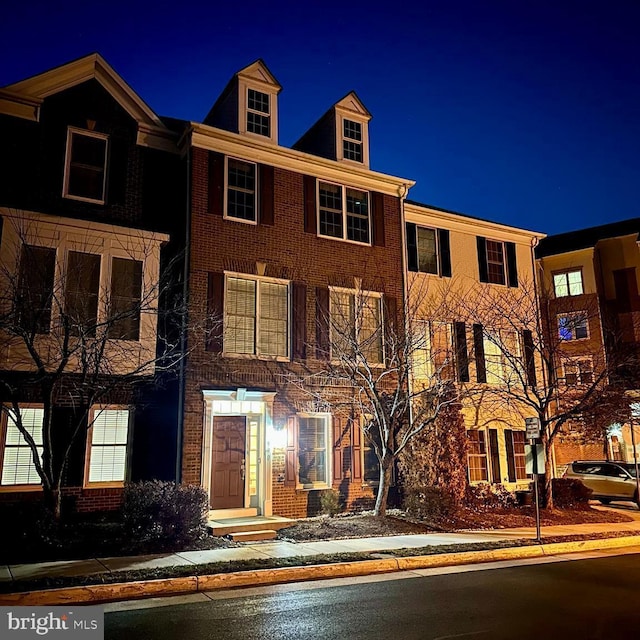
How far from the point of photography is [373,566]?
10.4m

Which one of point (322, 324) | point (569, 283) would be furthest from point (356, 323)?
point (569, 283)

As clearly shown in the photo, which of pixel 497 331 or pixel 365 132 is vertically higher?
pixel 365 132

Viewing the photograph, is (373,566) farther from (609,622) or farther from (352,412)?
(352,412)

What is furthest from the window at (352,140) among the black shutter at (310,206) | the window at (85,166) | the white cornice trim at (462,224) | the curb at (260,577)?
the curb at (260,577)

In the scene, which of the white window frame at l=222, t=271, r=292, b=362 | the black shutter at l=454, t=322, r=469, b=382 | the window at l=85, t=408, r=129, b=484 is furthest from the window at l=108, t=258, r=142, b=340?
the black shutter at l=454, t=322, r=469, b=382

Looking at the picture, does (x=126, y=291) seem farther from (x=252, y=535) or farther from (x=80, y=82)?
(x=252, y=535)

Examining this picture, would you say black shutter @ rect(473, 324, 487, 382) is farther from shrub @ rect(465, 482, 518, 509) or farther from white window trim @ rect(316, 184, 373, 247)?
white window trim @ rect(316, 184, 373, 247)

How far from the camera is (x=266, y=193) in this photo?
1688 centimetres

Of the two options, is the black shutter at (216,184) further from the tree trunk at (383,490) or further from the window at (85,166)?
the tree trunk at (383,490)

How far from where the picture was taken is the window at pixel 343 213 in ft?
59.1

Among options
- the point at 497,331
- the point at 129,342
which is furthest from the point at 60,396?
the point at 497,331

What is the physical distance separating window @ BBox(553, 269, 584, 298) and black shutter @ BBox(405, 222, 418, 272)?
579 inches

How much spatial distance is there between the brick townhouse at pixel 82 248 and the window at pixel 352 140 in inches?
219

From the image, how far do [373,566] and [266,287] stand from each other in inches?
328
